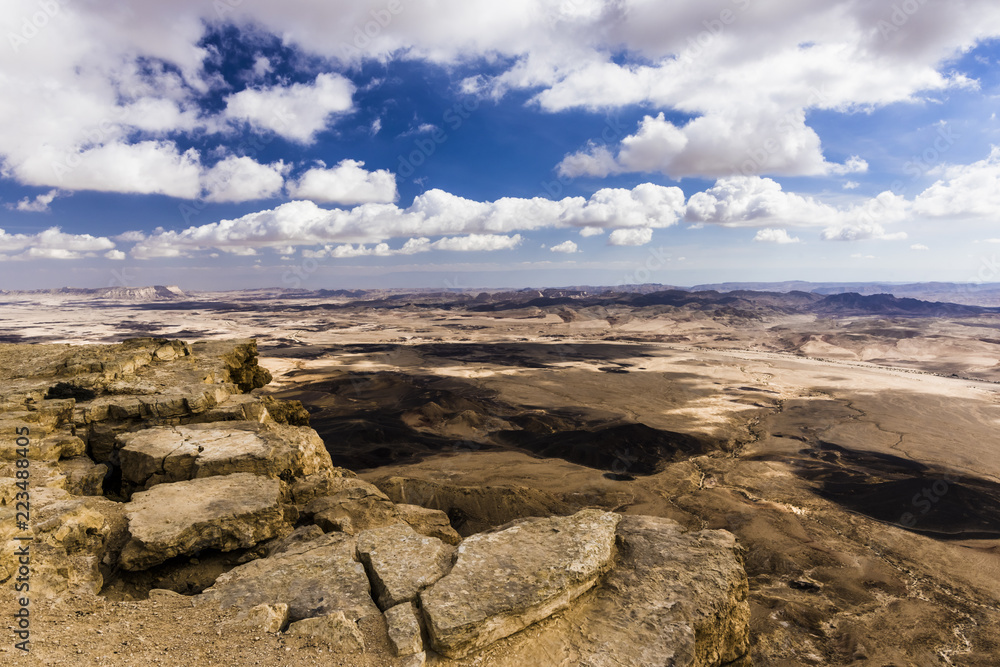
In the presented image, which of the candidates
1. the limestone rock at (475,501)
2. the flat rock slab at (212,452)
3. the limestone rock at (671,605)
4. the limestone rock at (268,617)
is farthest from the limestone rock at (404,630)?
the limestone rock at (475,501)

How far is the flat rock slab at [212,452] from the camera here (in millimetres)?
9406

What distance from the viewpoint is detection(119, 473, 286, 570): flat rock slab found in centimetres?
690

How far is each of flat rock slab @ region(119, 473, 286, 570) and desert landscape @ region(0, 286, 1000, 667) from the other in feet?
0.12

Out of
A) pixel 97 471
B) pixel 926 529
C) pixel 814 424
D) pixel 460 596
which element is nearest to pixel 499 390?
pixel 814 424

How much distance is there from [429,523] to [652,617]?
19.7 ft

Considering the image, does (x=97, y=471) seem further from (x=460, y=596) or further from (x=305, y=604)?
(x=460, y=596)

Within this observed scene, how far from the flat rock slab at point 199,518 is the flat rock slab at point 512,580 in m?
3.75

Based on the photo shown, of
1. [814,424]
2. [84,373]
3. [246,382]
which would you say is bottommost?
[814,424]

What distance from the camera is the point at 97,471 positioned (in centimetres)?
962

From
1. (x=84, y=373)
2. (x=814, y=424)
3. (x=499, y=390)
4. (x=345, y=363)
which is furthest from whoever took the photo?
(x=345, y=363)

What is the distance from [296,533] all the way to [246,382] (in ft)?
49.8

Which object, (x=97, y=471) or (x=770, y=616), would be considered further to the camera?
(x=770, y=616)

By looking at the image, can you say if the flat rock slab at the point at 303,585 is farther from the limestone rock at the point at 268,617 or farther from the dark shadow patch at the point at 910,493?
the dark shadow patch at the point at 910,493

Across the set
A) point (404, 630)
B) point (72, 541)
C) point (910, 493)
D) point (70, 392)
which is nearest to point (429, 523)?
point (404, 630)
